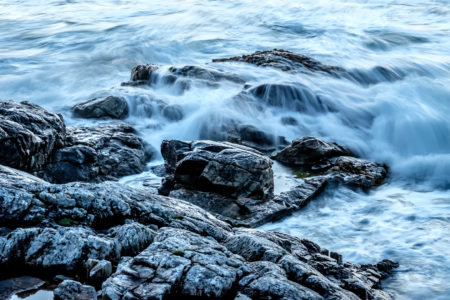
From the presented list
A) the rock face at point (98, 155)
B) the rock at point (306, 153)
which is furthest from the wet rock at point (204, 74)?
the rock at point (306, 153)

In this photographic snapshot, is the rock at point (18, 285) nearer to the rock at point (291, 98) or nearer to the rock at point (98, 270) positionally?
the rock at point (98, 270)

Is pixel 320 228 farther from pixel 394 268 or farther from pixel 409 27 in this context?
pixel 409 27

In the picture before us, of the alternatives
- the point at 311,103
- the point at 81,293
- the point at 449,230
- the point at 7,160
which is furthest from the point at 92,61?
the point at 81,293

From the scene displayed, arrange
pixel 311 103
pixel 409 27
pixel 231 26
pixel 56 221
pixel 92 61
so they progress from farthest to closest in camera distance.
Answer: pixel 231 26 → pixel 409 27 → pixel 92 61 → pixel 311 103 → pixel 56 221

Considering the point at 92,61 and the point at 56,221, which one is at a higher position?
the point at 56,221

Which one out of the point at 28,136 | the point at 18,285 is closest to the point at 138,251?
the point at 18,285

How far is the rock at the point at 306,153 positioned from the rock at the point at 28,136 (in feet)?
18.6

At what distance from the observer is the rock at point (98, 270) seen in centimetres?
484

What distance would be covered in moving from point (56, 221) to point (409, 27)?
86.7 ft

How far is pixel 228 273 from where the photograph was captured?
4.89 m

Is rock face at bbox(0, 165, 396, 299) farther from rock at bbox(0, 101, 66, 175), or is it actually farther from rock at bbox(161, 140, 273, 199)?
rock at bbox(161, 140, 273, 199)

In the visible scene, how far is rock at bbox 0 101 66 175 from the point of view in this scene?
28.3ft

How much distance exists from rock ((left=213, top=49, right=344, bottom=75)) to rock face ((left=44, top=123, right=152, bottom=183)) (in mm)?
7110

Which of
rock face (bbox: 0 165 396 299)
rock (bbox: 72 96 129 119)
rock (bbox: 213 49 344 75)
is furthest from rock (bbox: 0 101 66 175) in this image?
rock (bbox: 213 49 344 75)
